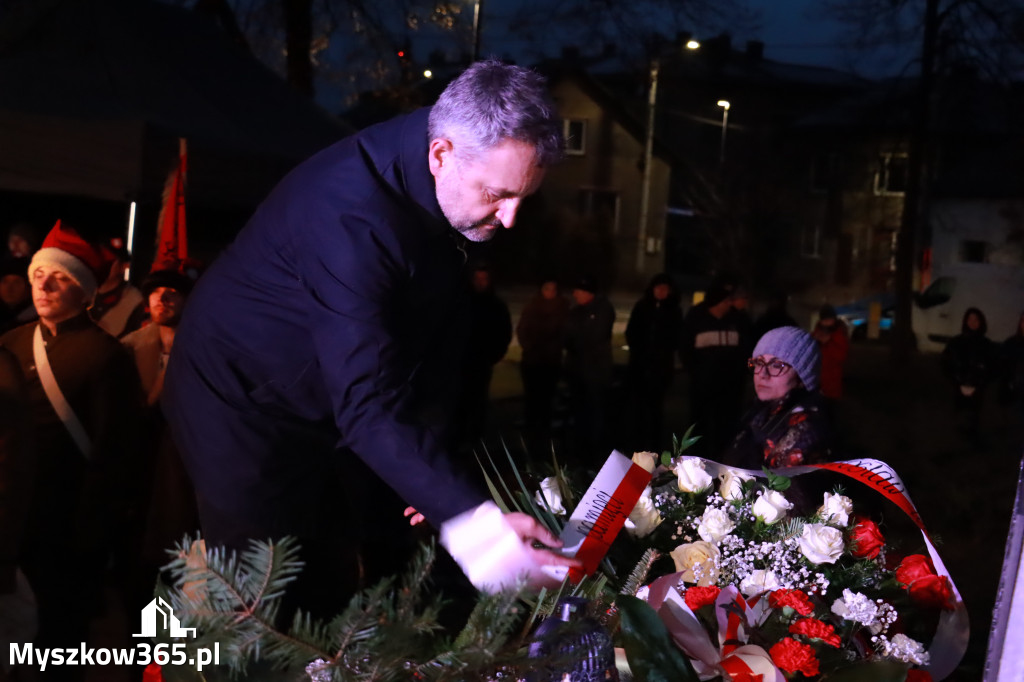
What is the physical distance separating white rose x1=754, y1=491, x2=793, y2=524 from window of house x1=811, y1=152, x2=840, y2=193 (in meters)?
28.6

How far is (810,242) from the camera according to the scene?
3744 cm

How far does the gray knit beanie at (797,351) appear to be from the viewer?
411 centimetres

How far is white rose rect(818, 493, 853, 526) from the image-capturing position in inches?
Result: 86.4

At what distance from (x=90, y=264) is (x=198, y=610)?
3133 millimetres

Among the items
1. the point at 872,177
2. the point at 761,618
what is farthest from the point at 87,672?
the point at 872,177

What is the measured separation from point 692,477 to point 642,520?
0.17 meters

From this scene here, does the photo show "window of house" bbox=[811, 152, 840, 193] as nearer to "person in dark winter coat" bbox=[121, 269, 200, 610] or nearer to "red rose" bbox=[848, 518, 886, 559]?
"person in dark winter coat" bbox=[121, 269, 200, 610]

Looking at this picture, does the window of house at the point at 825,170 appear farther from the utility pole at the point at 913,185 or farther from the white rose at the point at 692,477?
the white rose at the point at 692,477

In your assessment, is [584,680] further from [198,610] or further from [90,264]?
[90,264]

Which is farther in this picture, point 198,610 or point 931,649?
point 931,649

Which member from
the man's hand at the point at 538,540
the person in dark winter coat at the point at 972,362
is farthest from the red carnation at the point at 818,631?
the person in dark winter coat at the point at 972,362

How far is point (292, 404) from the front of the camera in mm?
2059

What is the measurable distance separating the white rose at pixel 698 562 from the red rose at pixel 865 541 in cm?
30

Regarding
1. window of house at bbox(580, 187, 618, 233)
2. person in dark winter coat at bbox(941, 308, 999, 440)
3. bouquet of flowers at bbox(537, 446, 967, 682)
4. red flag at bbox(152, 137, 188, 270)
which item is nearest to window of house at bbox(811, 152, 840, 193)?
window of house at bbox(580, 187, 618, 233)
